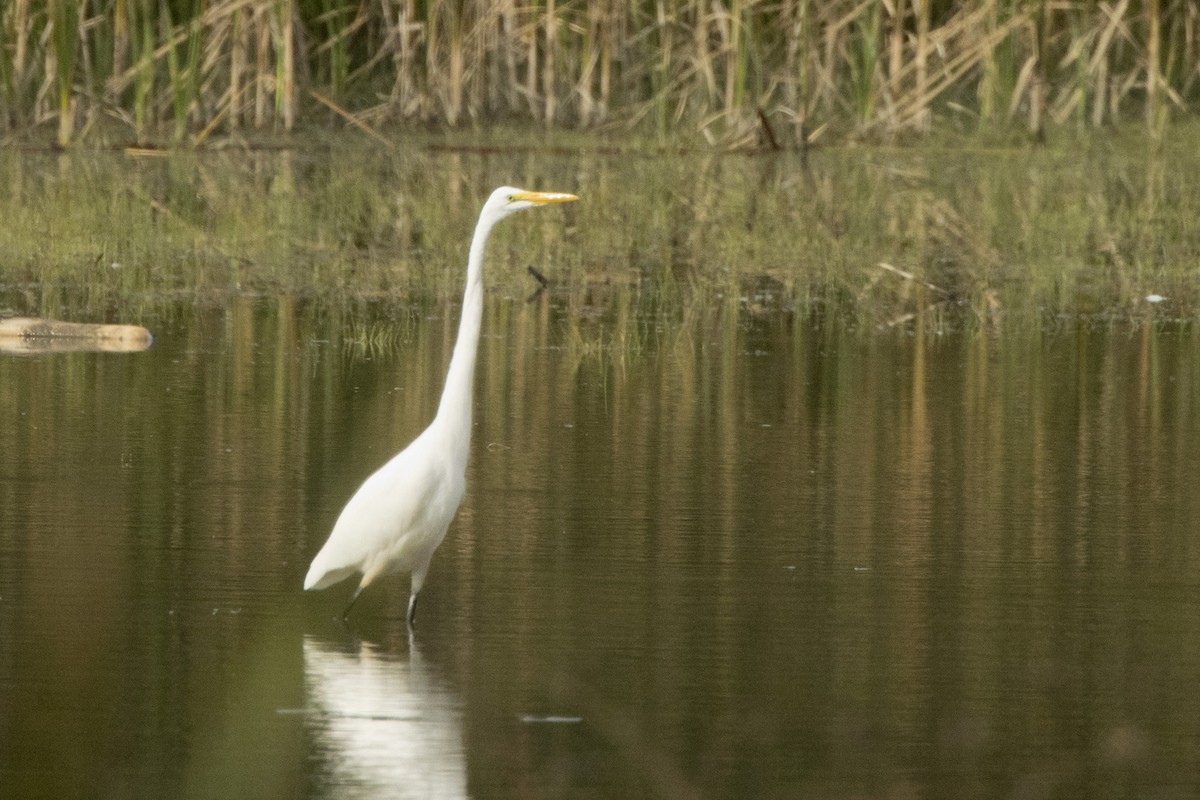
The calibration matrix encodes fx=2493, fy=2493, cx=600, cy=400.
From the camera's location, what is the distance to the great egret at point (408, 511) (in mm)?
5801

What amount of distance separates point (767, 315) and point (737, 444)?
121 inches

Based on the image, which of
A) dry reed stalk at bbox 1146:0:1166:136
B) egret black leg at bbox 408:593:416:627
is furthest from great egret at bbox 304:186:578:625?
dry reed stalk at bbox 1146:0:1166:136

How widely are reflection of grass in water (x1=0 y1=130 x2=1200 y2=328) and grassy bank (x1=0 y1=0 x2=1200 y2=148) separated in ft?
2.99

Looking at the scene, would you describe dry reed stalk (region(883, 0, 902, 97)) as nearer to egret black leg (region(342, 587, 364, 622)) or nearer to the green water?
the green water

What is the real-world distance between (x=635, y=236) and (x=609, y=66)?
6336mm

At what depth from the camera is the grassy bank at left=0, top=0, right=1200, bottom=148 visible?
18594 millimetres

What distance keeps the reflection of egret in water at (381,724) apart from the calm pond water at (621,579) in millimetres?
13

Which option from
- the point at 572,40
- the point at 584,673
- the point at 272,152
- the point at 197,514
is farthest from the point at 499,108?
the point at 584,673

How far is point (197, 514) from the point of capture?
698 centimetres

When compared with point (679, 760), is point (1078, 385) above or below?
above

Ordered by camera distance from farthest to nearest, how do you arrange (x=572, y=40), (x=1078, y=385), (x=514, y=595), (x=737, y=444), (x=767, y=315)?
(x=572, y=40), (x=767, y=315), (x=1078, y=385), (x=737, y=444), (x=514, y=595)

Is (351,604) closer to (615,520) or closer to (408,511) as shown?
(408,511)

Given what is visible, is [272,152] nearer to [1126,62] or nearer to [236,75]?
[236,75]

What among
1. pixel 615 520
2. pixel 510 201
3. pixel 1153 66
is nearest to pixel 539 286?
pixel 615 520
